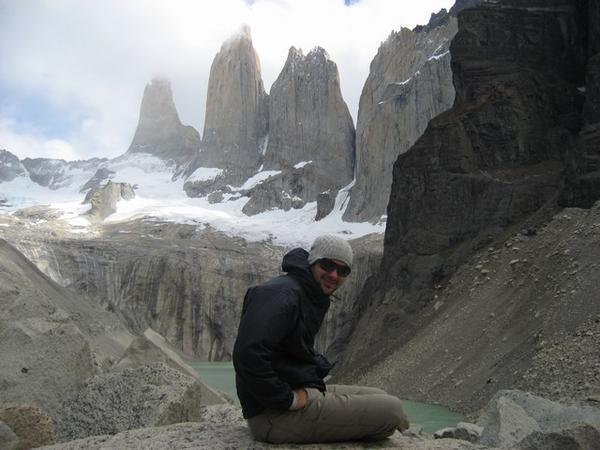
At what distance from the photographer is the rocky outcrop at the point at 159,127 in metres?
176

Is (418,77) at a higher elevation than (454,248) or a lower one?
higher

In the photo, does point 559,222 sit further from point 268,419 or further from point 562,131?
point 268,419

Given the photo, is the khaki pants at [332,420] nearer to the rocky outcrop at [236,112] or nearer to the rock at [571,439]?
the rock at [571,439]

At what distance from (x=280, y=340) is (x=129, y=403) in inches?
141

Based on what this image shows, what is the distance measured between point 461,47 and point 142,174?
12909 cm

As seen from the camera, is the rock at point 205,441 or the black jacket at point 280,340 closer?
the black jacket at point 280,340

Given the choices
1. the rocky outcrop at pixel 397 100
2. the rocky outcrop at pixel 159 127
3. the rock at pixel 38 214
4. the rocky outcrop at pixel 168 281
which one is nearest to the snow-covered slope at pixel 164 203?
the rock at pixel 38 214

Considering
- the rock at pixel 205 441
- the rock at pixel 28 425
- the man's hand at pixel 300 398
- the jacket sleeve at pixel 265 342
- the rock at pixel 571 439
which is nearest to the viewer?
the jacket sleeve at pixel 265 342

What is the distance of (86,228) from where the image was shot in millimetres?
100750

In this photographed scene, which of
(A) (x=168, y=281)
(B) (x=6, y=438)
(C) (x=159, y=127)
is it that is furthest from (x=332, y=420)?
(C) (x=159, y=127)

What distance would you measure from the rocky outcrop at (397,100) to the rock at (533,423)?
248 ft

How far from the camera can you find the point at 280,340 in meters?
5.00

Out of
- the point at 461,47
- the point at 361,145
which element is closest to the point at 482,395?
the point at 461,47

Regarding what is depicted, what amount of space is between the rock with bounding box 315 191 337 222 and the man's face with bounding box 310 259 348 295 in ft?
331
